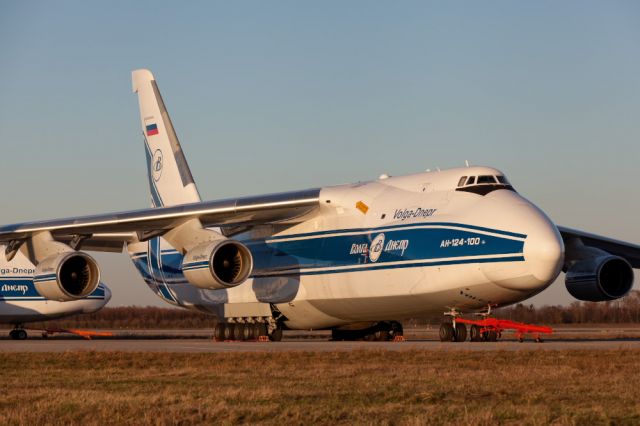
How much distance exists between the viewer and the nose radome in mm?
19500

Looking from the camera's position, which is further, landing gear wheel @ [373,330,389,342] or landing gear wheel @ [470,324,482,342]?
landing gear wheel @ [373,330,389,342]

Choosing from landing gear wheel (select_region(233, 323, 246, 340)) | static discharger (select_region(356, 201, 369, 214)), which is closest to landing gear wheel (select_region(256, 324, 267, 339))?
landing gear wheel (select_region(233, 323, 246, 340))

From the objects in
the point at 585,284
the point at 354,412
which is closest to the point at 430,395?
the point at 354,412

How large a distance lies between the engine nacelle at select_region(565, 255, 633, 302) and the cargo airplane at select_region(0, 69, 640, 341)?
0.03m

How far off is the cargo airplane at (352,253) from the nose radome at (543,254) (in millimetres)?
24

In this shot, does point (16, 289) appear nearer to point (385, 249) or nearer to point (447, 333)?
point (385, 249)

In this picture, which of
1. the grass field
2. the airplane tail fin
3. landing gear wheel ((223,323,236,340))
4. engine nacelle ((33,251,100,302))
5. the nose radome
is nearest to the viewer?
the grass field

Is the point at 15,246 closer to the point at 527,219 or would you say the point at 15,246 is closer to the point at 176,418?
the point at 527,219

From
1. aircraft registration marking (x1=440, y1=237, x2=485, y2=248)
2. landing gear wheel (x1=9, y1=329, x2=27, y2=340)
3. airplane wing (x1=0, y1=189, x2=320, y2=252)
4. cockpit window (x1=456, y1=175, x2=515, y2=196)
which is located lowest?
landing gear wheel (x1=9, y1=329, x2=27, y2=340)

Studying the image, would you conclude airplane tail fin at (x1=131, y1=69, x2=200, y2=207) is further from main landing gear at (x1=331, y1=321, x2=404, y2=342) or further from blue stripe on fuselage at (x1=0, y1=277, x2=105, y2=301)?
blue stripe on fuselage at (x1=0, y1=277, x2=105, y2=301)

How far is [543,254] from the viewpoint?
19.5 meters

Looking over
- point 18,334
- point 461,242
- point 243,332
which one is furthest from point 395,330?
point 18,334

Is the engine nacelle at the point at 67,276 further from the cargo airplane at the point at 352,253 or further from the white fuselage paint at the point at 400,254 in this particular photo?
the white fuselage paint at the point at 400,254

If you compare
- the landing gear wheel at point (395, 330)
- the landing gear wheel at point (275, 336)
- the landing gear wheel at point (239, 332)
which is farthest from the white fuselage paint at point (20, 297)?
the landing gear wheel at point (395, 330)
